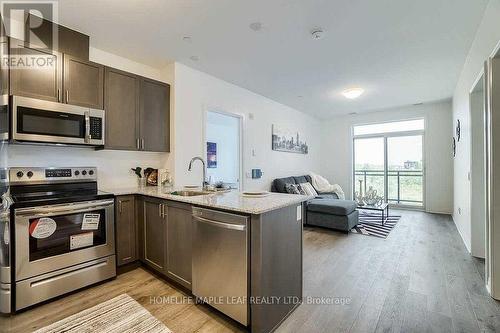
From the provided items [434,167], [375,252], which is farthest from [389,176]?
[375,252]

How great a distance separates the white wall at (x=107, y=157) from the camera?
7.55 feet

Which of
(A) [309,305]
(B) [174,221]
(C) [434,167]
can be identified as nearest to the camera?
(A) [309,305]

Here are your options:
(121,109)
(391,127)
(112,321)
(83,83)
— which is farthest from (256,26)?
(391,127)

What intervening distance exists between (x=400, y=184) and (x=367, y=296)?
199 inches

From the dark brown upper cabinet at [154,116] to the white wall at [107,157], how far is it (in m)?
0.21

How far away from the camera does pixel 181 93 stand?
10.6 ft

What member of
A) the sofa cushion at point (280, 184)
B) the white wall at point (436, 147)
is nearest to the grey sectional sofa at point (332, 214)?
the sofa cushion at point (280, 184)

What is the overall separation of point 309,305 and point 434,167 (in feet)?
18.1

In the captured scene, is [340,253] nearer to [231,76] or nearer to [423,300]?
[423,300]

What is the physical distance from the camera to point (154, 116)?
306 cm

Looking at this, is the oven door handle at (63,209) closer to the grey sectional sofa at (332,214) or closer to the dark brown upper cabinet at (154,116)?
the dark brown upper cabinet at (154,116)

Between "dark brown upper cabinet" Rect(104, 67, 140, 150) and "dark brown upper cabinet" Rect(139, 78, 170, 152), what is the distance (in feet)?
0.25

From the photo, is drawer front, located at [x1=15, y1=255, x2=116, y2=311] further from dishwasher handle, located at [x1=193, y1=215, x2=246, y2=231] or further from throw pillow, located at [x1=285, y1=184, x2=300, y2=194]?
throw pillow, located at [x1=285, y1=184, x2=300, y2=194]

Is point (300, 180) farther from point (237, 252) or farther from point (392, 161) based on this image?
point (237, 252)
